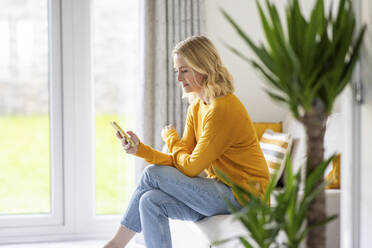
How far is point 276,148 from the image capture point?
10.1 ft

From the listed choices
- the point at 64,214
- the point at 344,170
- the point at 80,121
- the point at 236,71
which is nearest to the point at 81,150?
the point at 80,121

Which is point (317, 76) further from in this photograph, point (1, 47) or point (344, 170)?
point (1, 47)

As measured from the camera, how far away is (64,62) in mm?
3479

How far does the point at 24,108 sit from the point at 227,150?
1762 mm

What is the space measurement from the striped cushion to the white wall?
21.3 inches

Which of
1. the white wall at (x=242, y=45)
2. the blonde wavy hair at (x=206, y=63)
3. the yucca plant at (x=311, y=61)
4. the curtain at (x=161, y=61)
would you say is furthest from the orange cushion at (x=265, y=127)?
the yucca plant at (x=311, y=61)

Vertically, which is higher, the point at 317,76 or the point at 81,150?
the point at 317,76

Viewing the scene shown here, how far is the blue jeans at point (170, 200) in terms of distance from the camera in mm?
2326

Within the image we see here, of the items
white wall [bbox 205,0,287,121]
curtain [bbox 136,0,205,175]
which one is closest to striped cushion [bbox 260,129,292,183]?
white wall [bbox 205,0,287,121]

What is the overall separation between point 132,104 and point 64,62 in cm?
56

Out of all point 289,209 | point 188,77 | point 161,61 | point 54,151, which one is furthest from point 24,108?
point 289,209

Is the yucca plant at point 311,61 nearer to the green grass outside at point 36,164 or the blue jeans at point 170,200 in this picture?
the blue jeans at point 170,200

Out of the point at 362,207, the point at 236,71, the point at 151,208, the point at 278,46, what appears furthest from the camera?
the point at 236,71

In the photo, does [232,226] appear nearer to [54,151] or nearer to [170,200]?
[170,200]
